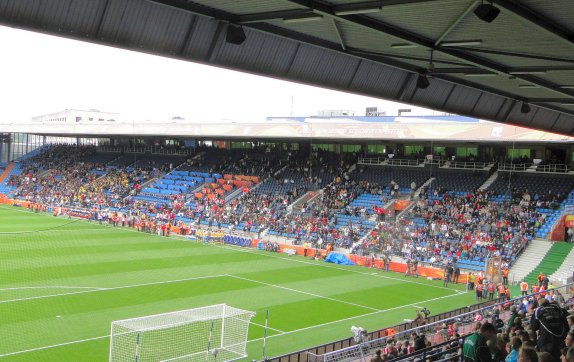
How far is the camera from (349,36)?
982 centimetres

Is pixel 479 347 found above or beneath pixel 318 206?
beneath

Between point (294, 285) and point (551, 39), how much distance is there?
20631 mm

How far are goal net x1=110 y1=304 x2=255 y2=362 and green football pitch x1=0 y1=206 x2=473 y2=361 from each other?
68 cm

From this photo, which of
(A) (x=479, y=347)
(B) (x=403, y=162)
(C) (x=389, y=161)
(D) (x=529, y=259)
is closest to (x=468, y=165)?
(B) (x=403, y=162)

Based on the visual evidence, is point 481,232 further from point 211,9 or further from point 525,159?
point 211,9

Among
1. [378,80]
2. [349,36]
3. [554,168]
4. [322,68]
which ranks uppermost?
[554,168]

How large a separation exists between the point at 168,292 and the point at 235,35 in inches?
718

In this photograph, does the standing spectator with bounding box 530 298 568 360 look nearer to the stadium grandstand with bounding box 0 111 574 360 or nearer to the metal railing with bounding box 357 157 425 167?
the stadium grandstand with bounding box 0 111 574 360

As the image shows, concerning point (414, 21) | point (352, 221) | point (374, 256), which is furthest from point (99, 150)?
point (414, 21)

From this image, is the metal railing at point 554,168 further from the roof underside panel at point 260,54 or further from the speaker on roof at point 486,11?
the speaker on roof at point 486,11

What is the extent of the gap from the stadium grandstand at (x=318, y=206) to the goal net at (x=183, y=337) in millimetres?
90

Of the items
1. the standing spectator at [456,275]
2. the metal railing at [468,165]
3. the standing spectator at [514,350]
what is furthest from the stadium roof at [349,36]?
the metal railing at [468,165]

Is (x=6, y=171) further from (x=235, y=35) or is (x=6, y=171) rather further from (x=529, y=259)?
(x=235, y=35)

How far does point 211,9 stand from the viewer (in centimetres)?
846
